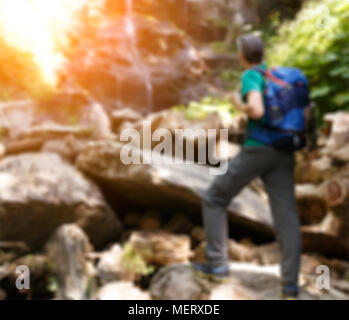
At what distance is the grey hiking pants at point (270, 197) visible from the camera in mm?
→ 2592

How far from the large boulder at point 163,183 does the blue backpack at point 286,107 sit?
1957mm

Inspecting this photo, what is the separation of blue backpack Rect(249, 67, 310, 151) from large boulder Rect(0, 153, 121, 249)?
3.03 m

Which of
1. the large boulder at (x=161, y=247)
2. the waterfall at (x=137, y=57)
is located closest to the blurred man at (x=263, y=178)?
the large boulder at (x=161, y=247)

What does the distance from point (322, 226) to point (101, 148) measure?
3439 mm

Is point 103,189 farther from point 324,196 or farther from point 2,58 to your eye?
point 2,58

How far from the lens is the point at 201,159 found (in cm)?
540

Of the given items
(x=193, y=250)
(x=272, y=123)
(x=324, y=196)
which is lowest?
(x=193, y=250)

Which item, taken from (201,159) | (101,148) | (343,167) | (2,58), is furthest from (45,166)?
(2,58)

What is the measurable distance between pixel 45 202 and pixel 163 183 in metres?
1.62

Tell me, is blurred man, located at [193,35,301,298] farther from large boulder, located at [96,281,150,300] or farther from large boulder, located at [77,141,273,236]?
large boulder, located at [77,141,273,236]

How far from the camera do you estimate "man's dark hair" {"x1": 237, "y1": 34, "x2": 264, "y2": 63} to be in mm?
2602

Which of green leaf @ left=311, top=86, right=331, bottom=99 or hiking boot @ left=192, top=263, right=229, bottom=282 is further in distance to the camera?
green leaf @ left=311, top=86, right=331, bottom=99

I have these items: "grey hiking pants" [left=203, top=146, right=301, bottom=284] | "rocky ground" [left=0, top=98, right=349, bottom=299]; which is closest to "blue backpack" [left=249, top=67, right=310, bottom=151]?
"grey hiking pants" [left=203, top=146, right=301, bottom=284]
